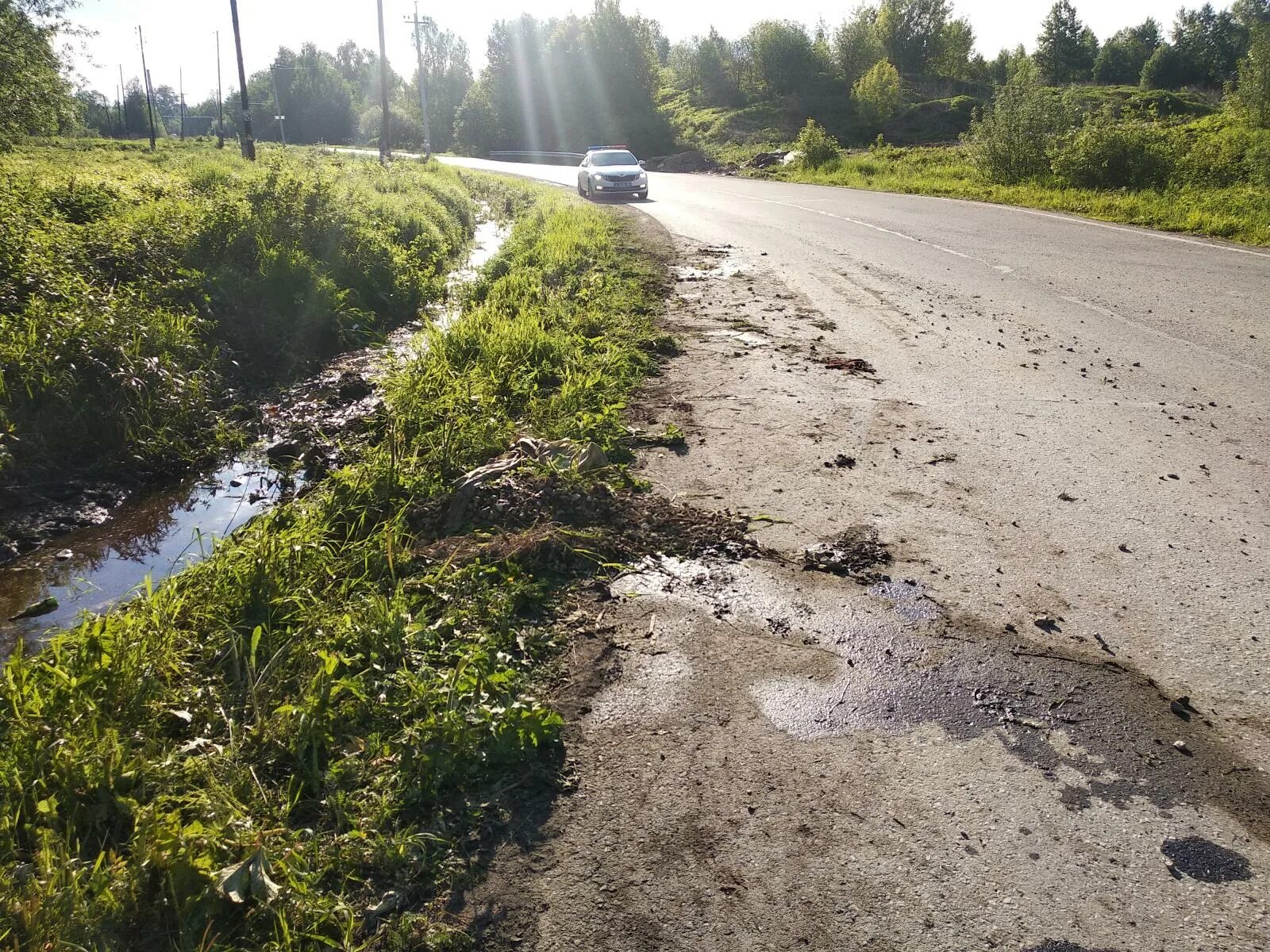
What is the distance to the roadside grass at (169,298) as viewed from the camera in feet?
24.2

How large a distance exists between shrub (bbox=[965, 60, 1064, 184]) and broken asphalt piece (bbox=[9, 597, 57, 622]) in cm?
2385

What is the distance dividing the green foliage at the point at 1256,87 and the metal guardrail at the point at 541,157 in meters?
33.8

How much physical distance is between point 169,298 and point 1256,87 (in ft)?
133

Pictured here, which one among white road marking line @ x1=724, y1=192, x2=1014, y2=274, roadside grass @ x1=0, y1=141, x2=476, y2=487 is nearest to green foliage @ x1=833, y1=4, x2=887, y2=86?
white road marking line @ x1=724, y1=192, x2=1014, y2=274

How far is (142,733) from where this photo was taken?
3201mm

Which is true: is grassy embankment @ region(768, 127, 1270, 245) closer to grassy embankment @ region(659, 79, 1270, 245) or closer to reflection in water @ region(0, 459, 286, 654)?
grassy embankment @ region(659, 79, 1270, 245)

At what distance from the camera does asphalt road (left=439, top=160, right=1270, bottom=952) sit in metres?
2.56

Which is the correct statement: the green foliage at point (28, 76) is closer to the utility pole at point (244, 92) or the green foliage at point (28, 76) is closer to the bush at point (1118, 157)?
the utility pole at point (244, 92)

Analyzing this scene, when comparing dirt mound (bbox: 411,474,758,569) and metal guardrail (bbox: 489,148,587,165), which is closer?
dirt mound (bbox: 411,474,758,569)

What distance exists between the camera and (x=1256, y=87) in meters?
34.3

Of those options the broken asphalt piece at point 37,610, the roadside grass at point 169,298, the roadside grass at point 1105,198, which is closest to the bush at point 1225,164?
the roadside grass at point 1105,198

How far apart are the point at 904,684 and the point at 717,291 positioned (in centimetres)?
859

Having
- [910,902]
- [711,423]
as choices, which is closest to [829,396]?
[711,423]

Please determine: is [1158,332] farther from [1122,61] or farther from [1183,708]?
[1122,61]
